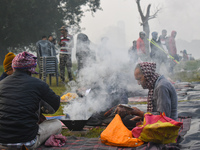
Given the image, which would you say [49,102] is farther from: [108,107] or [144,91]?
[144,91]

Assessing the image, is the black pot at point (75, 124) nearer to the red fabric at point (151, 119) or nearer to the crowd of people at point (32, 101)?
the crowd of people at point (32, 101)

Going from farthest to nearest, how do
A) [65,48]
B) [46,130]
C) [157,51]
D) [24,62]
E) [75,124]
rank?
[157,51]
[65,48]
[75,124]
[46,130]
[24,62]

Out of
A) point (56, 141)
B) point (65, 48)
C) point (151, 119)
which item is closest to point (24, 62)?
point (56, 141)

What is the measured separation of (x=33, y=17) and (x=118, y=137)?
1807 cm

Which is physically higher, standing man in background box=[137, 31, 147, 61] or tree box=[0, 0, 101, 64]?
tree box=[0, 0, 101, 64]

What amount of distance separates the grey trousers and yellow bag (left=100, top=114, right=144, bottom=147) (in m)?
0.79

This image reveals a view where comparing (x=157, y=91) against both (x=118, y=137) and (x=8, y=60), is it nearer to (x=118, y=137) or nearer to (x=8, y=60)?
(x=118, y=137)

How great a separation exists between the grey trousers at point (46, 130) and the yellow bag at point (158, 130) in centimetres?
128

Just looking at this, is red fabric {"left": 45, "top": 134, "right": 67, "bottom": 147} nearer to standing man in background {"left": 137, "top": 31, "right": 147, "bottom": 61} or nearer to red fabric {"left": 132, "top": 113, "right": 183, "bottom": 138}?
red fabric {"left": 132, "top": 113, "right": 183, "bottom": 138}

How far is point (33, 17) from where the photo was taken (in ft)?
64.8

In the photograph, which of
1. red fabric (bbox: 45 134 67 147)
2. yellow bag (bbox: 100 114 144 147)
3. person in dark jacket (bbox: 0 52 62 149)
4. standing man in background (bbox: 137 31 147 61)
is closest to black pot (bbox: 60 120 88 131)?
red fabric (bbox: 45 134 67 147)

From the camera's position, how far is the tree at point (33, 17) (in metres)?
18.6

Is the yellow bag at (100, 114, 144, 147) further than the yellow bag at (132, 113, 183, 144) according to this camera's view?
Yes

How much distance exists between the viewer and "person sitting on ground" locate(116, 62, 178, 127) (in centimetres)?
353
